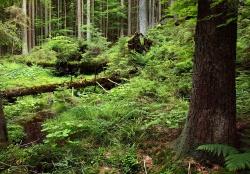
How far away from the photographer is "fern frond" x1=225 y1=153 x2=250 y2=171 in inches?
194

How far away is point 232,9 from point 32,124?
20.3 ft

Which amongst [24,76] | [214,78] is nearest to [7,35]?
[24,76]

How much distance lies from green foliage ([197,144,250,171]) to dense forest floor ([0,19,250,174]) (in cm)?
37

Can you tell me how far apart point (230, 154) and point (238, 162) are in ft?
1.68

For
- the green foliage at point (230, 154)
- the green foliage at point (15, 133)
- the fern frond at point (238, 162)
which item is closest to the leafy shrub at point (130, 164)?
the green foliage at point (230, 154)

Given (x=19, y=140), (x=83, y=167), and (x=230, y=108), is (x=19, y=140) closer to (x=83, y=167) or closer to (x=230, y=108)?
(x=83, y=167)

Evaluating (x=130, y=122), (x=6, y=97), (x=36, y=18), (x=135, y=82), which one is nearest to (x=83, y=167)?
(x=130, y=122)

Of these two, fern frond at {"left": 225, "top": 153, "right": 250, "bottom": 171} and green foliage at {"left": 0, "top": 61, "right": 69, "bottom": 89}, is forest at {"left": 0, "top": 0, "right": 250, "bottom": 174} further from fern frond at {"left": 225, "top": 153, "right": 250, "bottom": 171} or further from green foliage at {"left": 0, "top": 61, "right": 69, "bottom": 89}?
green foliage at {"left": 0, "top": 61, "right": 69, "bottom": 89}

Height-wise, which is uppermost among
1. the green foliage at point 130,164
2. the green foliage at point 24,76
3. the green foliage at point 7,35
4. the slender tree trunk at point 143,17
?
the slender tree trunk at point 143,17

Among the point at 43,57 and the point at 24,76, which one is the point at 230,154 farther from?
the point at 43,57

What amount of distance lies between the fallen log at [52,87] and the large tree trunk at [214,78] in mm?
7436

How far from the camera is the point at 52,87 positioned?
13.0 m

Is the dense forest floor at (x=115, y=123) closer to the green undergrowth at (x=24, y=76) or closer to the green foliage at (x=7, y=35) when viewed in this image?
the green undergrowth at (x=24, y=76)

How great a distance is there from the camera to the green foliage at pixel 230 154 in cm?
504
